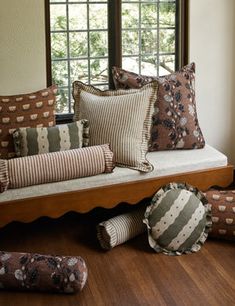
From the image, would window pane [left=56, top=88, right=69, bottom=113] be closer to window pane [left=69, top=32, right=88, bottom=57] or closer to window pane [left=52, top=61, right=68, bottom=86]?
window pane [left=52, top=61, right=68, bottom=86]

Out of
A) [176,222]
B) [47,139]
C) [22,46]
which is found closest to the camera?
[176,222]

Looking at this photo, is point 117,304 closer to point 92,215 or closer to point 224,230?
point 224,230

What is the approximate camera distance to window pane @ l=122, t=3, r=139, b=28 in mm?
3578

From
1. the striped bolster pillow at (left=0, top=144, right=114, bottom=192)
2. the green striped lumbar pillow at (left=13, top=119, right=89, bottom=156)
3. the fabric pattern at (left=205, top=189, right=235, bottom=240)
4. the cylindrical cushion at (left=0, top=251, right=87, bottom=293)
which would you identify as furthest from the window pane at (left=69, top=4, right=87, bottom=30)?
the cylindrical cushion at (left=0, top=251, right=87, bottom=293)

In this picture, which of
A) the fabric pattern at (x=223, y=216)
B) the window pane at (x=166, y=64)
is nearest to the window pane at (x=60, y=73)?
the window pane at (x=166, y=64)

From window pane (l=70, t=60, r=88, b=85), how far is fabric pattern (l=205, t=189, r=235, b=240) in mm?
1255

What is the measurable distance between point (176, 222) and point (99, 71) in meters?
1.31

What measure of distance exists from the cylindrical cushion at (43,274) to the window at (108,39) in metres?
1.32

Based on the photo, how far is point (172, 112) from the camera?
332 centimetres

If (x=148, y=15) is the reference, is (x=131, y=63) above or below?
below

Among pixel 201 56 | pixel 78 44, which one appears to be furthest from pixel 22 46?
pixel 201 56

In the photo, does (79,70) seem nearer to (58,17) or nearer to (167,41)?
(58,17)

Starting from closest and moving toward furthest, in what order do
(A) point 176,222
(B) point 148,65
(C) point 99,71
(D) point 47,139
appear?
(A) point 176,222, (D) point 47,139, (C) point 99,71, (B) point 148,65

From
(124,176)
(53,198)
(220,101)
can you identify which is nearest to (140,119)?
(124,176)
